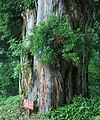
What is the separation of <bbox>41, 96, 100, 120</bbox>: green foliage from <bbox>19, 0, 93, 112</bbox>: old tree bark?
0.61ft

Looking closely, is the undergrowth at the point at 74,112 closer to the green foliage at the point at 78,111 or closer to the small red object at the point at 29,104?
the green foliage at the point at 78,111

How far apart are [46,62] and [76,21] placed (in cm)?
109

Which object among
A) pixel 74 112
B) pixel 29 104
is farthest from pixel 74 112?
pixel 29 104

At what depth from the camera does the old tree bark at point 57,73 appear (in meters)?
5.50

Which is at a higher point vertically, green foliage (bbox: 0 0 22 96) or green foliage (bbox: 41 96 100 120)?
green foliage (bbox: 0 0 22 96)

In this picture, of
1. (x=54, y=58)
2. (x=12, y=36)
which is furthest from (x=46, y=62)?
(x=12, y=36)

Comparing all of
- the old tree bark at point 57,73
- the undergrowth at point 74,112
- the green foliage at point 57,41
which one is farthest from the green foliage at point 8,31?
the green foliage at point 57,41

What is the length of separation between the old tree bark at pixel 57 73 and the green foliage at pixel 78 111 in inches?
7.3

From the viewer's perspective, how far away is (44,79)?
5547mm

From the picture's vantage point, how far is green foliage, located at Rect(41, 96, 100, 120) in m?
5.06

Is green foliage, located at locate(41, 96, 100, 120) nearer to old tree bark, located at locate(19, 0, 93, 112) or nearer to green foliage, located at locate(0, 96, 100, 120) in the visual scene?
green foliage, located at locate(0, 96, 100, 120)

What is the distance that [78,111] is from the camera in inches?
205

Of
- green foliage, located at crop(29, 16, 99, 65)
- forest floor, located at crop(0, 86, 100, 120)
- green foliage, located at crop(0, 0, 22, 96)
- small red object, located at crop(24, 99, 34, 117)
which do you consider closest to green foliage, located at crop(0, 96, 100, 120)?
forest floor, located at crop(0, 86, 100, 120)

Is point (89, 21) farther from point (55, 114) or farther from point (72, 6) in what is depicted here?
point (55, 114)
